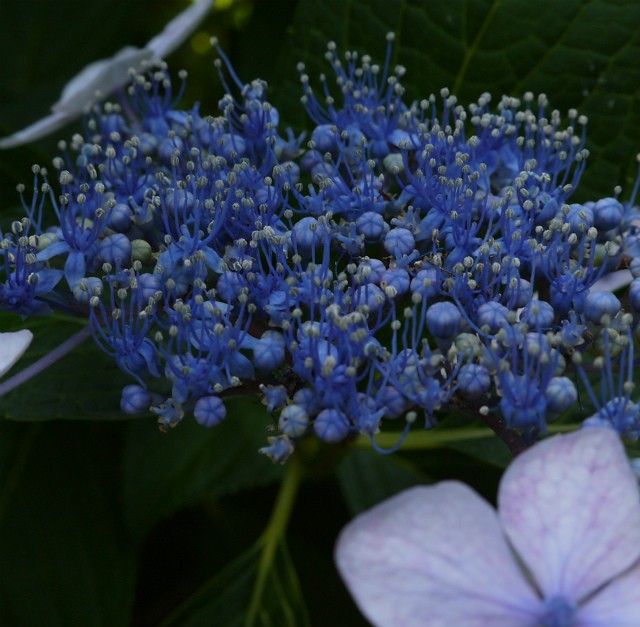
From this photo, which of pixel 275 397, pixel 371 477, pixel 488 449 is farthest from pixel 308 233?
pixel 371 477

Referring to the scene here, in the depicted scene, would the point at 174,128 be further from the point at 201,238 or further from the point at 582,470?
the point at 582,470

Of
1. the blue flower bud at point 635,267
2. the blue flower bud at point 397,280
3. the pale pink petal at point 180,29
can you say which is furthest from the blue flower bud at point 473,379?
the pale pink petal at point 180,29

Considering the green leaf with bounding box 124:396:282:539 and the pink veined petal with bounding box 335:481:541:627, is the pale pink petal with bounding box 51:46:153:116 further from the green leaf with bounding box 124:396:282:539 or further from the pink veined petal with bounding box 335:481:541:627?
the pink veined petal with bounding box 335:481:541:627

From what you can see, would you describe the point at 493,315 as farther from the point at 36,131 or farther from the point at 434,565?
the point at 36,131

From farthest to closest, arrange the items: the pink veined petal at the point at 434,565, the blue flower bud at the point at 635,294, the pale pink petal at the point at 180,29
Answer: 1. the pale pink petal at the point at 180,29
2. the blue flower bud at the point at 635,294
3. the pink veined petal at the point at 434,565

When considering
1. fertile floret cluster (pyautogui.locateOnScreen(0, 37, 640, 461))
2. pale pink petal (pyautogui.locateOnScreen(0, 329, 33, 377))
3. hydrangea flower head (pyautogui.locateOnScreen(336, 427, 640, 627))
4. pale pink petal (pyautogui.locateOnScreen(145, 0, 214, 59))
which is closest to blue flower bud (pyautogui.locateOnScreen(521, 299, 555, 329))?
fertile floret cluster (pyautogui.locateOnScreen(0, 37, 640, 461))

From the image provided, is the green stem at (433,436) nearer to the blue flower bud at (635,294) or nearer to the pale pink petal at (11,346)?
the blue flower bud at (635,294)
